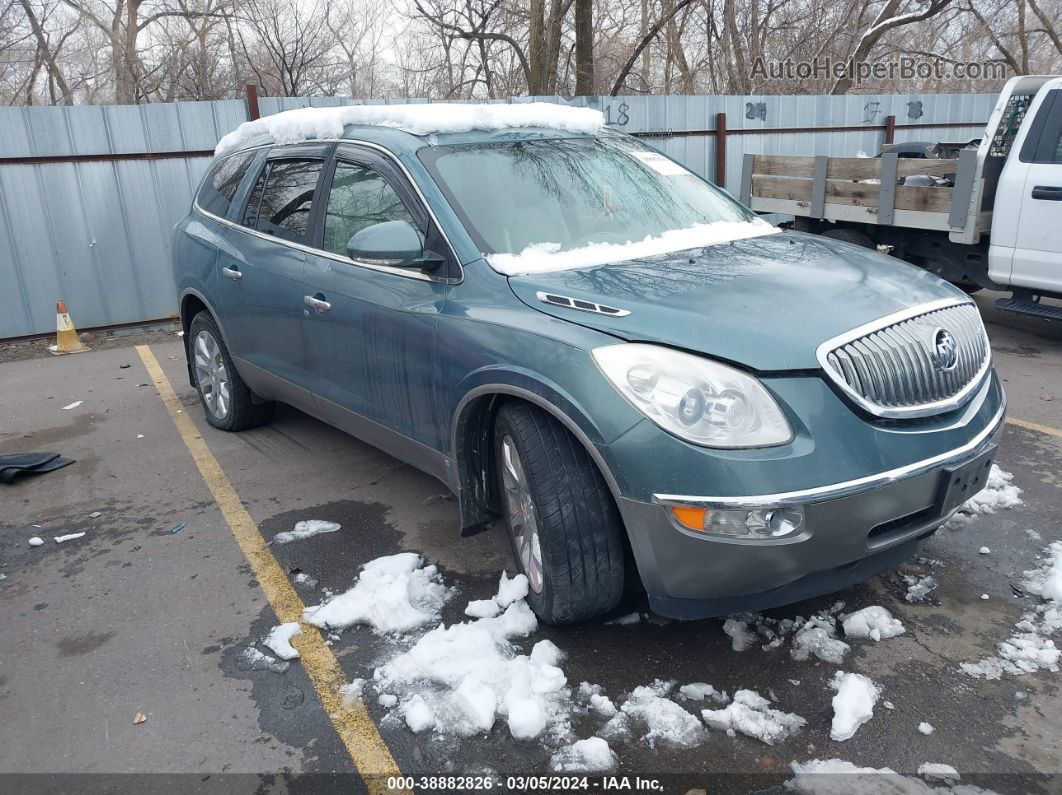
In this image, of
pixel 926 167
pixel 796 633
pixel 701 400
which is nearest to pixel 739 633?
pixel 796 633

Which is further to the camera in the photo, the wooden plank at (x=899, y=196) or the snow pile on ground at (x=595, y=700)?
the wooden plank at (x=899, y=196)

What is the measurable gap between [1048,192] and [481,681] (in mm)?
6002

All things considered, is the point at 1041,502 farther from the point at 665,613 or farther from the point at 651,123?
the point at 651,123

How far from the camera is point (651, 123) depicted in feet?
38.7

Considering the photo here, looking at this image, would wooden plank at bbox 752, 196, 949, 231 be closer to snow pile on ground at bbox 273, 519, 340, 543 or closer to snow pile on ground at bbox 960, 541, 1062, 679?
Result: snow pile on ground at bbox 960, 541, 1062, 679

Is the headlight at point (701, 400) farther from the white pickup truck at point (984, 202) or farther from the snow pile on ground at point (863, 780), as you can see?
the white pickup truck at point (984, 202)

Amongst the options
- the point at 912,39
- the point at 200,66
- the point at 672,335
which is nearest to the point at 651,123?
the point at 672,335

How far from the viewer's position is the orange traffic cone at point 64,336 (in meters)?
8.92

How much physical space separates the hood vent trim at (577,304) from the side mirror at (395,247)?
1.92 ft

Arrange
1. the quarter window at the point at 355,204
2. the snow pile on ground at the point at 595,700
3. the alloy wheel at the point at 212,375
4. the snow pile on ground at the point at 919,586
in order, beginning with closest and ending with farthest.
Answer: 1. the snow pile on ground at the point at 595,700
2. the snow pile on ground at the point at 919,586
3. the quarter window at the point at 355,204
4. the alloy wheel at the point at 212,375

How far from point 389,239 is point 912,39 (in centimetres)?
2786

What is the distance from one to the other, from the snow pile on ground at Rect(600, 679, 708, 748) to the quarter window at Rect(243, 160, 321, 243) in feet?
9.31

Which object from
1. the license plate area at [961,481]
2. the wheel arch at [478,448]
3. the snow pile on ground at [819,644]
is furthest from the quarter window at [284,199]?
the license plate area at [961,481]

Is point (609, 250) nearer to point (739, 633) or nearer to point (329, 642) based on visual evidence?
point (739, 633)
